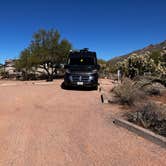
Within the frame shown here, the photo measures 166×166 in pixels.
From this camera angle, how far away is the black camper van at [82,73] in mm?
16000

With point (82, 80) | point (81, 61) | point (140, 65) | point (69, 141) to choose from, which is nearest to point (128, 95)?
point (69, 141)

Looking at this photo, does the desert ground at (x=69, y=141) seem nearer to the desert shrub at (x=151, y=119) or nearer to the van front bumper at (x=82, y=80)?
the desert shrub at (x=151, y=119)

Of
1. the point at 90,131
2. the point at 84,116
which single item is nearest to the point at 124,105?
the point at 84,116

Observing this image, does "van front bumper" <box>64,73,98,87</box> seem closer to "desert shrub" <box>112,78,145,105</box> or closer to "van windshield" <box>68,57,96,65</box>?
"van windshield" <box>68,57,96,65</box>

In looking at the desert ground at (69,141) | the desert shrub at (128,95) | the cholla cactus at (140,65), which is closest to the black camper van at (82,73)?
the desert shrub at (128,95)

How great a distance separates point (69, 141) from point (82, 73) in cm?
1041

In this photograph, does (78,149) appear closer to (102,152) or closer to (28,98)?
(102,152)

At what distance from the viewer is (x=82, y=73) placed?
52.9 feet

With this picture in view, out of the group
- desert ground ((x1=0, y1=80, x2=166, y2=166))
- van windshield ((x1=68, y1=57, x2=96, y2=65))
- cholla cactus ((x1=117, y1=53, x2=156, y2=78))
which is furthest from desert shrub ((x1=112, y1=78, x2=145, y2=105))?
cholla cactus ((x1=117, y1=53, x2=156, y2=78))

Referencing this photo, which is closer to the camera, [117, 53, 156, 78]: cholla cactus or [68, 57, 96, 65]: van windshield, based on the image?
[68, 57, 96, 65]: van windshield

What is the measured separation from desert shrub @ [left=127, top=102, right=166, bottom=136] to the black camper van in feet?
27.6

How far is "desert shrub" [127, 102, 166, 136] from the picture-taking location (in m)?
6.41

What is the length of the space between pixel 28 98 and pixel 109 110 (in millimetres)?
4548

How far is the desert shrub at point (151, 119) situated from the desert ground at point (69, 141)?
519 mm
